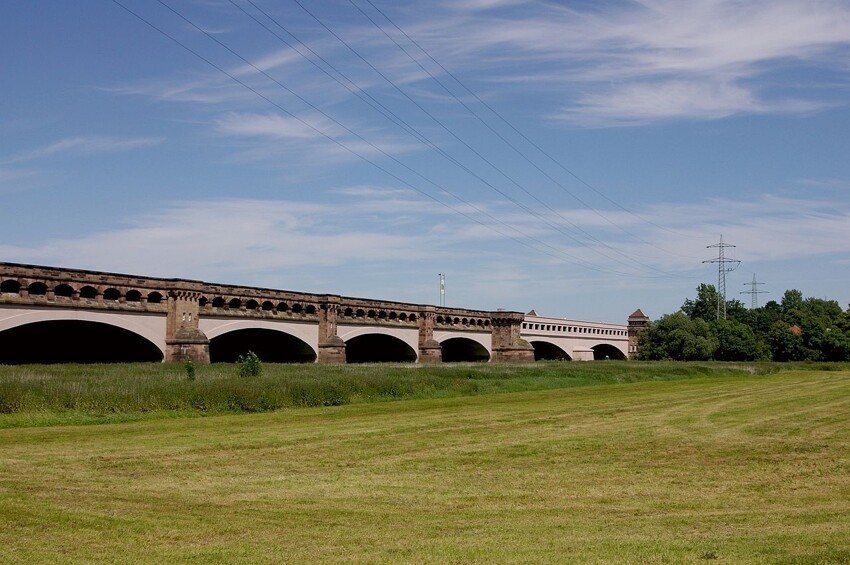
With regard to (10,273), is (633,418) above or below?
below

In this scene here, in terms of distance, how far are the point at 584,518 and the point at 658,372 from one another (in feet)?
215

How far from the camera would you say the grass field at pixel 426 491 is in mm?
11891

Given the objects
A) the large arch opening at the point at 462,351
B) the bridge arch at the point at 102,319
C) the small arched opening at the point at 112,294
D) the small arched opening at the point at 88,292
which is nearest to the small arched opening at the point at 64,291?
the small arched opening at the point at 88,292

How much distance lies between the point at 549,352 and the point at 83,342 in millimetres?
85817

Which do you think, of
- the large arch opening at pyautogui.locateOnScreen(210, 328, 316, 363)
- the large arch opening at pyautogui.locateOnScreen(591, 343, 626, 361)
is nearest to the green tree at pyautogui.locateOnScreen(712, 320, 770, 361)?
the large arch opening at pyautogui.locateOnScreen(591, 343, 626, 361)

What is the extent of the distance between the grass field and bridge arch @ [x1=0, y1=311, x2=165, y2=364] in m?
33.5

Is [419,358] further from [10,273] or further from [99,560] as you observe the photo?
[99,560]

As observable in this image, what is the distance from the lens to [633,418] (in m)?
31.6

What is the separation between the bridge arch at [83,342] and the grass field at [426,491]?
33.5m

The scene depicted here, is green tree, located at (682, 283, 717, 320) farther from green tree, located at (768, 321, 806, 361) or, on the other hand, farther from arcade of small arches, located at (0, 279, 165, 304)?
arcade of small arches, located at (0, 279, 165, 304)

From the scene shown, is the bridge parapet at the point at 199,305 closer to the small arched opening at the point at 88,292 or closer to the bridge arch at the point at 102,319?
the small arched opening at the point at 88,292

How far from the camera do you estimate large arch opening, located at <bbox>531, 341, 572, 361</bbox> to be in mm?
131300

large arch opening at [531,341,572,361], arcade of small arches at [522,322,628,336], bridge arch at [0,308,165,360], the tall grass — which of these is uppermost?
arcade of small arches at [522,322,628,336]

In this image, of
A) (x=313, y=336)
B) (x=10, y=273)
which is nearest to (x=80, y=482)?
(x=10, y=273)
